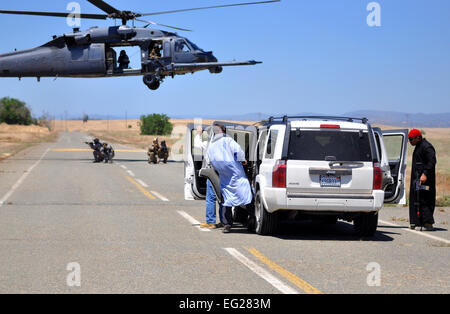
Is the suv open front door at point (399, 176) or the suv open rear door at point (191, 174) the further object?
the suv open rear door at point (191, 174)

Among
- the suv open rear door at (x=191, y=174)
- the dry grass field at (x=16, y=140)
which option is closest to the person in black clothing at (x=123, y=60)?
the dry grass field at (x=16, y=140)

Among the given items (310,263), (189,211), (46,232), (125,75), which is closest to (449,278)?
(310,263)

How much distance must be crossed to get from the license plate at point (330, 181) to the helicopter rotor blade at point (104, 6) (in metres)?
19.9

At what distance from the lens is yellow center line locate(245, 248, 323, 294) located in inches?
290

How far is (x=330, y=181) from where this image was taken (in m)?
11.0

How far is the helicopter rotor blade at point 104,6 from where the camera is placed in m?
28.8

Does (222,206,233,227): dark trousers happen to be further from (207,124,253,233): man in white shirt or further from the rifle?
the rifle

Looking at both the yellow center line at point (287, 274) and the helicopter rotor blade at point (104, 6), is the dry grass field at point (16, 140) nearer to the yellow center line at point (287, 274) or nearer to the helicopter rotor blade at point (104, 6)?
the helicopter rotor blade at point (104, 6)

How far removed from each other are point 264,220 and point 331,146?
164cm

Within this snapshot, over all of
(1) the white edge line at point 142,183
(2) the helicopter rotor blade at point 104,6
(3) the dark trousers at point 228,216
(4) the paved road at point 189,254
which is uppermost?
(2) the helicopter rotor blade at point 104,6

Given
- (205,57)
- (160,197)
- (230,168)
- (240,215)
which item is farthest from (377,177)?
(205,57)

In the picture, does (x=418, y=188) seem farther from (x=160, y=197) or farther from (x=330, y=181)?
(x=160, y=197)
